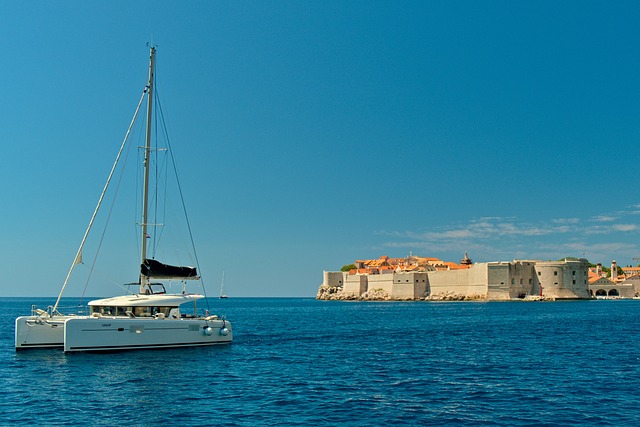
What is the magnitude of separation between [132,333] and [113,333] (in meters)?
0.66

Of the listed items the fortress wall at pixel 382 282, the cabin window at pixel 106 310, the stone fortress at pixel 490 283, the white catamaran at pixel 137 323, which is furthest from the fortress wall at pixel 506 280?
the cabin window at pixel 106 310

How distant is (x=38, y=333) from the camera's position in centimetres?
2183

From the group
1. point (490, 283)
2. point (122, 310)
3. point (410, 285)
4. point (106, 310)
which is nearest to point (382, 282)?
point (410, 285)

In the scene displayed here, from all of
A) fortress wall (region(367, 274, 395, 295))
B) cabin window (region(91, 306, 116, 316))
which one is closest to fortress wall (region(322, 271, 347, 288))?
fortress wall (region(367, 274, 395, 295))

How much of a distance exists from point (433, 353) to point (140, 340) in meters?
10.9

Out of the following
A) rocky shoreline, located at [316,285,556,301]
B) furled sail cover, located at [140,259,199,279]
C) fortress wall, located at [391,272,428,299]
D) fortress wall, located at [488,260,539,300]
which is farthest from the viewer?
fortress wall, located at [391,272,428,299]

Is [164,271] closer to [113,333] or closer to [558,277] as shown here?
[113,333]

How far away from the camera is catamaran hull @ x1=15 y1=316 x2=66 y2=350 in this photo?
21.7 metres

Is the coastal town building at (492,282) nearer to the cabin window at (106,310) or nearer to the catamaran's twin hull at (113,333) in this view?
the catamaran's twin hull at (113,333)

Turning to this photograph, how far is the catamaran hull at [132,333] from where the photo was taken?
20.2m

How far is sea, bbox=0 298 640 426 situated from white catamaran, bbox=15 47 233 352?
1.59 feet

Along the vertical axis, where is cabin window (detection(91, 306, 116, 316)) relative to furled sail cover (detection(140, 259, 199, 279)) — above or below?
below

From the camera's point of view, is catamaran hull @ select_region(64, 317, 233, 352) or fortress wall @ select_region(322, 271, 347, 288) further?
fortress wall @ select_region(322, 271, 347, 288)

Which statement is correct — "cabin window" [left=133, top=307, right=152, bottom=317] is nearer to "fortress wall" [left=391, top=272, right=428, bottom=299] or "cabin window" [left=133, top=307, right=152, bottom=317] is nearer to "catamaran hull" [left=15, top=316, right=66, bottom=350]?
"catamaran hull" [left=15, top=316, right=66, bottom=350]
